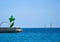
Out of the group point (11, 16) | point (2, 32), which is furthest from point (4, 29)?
point (11, 16)

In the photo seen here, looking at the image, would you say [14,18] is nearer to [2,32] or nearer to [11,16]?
[11,16]

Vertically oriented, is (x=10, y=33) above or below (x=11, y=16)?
below

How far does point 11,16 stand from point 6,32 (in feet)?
25.6

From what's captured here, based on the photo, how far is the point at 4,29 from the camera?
79812mm

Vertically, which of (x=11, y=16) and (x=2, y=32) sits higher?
(x=11, y=16)

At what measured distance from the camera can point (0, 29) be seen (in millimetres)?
79812

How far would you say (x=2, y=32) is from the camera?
79750 mm

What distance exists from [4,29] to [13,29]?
335cm

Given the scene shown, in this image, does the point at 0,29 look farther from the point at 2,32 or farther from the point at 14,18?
the point at 14,18

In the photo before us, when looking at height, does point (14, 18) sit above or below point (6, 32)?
above

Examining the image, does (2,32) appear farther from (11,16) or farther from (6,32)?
(11,16)

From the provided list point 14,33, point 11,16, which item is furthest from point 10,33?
point 11,16

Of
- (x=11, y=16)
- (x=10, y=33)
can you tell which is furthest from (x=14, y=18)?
(x=10, y=33)

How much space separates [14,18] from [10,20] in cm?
190
